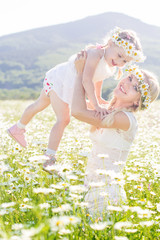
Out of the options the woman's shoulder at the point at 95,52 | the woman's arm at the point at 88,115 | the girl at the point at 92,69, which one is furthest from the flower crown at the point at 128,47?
the woman's arm at the point at 88,115

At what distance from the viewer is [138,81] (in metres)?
3.07

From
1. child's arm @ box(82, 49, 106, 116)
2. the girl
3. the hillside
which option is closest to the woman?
child's arm @ box(82, 49, 106, 116)

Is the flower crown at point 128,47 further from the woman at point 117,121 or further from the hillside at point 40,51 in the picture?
the hillside at point 40,51

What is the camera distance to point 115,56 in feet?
13.3

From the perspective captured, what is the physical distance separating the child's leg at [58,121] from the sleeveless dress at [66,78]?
8cm

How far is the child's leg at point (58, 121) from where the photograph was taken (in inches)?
158

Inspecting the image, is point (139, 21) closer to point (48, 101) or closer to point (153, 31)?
point (153, 31)

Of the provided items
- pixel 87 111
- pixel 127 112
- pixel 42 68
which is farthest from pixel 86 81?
pixel 42 68

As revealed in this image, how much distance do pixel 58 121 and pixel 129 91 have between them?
1.27 m

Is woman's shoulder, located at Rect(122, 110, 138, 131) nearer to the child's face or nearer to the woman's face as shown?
the woman's face

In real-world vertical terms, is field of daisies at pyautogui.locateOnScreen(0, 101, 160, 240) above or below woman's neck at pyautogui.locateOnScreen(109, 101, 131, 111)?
below

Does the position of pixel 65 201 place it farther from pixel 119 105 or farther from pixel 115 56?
pixel 115 56

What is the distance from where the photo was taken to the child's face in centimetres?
399

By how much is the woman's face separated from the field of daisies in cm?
66
